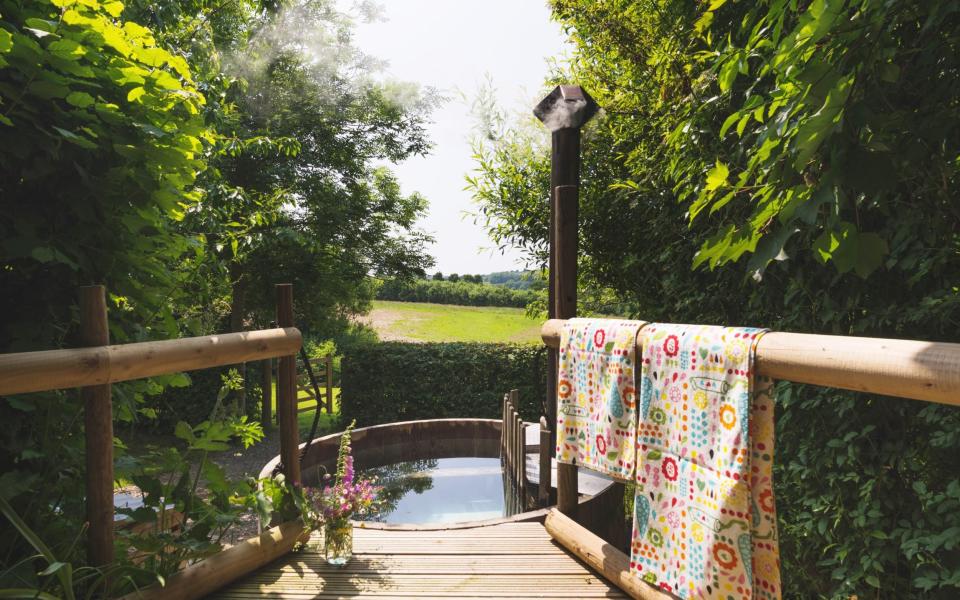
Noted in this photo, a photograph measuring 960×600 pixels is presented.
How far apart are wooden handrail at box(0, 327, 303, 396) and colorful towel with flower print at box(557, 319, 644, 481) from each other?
1.35 metres

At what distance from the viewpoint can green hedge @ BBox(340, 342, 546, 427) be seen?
8.66m

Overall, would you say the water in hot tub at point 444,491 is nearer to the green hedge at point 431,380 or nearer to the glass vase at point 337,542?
the green hedge at point 431,380

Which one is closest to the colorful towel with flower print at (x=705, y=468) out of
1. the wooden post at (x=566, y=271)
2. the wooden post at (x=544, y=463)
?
the wooden post at (x=566, y=271)

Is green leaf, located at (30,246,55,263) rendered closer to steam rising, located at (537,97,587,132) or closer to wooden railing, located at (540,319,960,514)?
wooden railing, located at (540,319,960,514)

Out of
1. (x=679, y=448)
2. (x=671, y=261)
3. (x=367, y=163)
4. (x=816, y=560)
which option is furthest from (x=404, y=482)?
(x=367, y=163)

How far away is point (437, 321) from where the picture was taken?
57.1 feet

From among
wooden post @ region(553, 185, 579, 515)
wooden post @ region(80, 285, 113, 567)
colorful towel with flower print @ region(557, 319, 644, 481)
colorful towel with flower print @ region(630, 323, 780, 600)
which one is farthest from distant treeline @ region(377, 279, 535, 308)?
wooden post @ region(80, 285, 113, 567)

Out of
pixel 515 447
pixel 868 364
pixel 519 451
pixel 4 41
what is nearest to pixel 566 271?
pixel 868 364

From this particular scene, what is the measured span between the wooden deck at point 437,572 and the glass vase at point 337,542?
0.05m

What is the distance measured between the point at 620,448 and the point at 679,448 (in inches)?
13.8

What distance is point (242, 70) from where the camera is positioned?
9578 millimetres

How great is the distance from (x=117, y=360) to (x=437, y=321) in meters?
15.7

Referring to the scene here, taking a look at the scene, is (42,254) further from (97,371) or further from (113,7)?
(113,7)

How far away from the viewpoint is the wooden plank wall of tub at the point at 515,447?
16.6 feet
